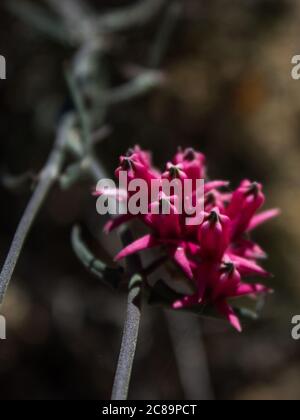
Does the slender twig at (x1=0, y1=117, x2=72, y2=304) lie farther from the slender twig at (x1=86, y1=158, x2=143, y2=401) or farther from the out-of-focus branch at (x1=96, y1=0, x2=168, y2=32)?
the out-of-focus branch at (x1=96, y1=0, x2=168, y2=32)

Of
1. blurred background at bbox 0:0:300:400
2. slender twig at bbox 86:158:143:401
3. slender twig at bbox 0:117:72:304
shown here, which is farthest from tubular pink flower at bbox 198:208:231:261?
blurred background at bbox 0:0:300:400

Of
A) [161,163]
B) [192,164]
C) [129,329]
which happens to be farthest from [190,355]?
[129,329]

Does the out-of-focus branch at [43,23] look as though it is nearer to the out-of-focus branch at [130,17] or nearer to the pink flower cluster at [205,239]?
the out-of-focus branch at [130,17]

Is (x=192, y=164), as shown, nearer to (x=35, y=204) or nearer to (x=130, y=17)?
(x=35, y=204)

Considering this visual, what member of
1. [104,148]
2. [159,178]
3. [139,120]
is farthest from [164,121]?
[159,178]

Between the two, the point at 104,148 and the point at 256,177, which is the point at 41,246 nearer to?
the point at 104,148
